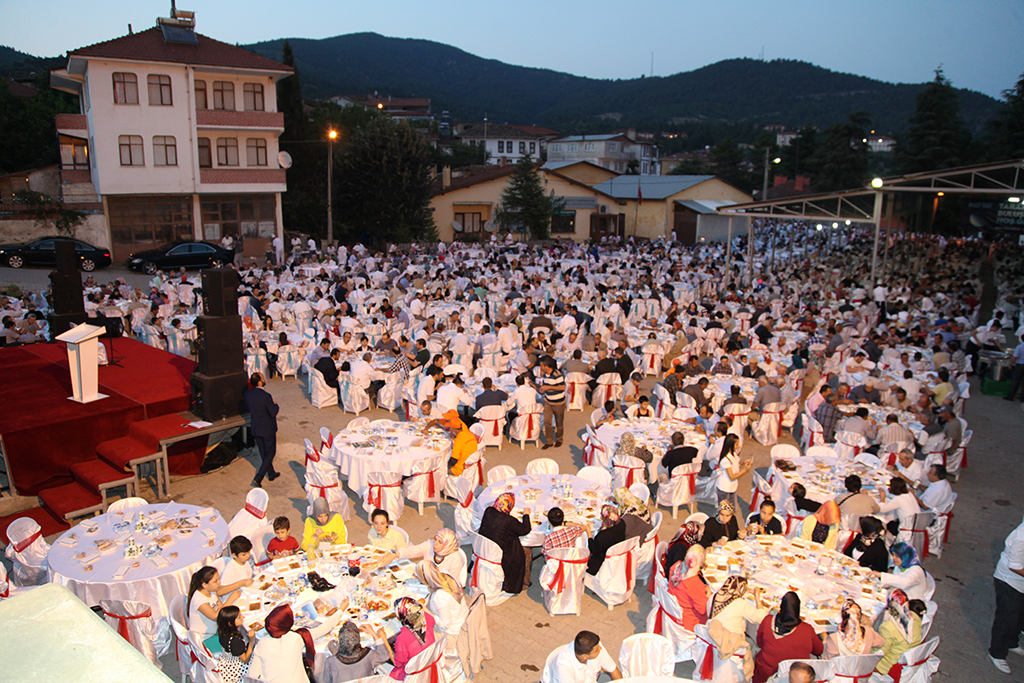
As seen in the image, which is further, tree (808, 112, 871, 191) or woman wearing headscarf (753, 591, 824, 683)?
tree (808, 112, 871, 191)

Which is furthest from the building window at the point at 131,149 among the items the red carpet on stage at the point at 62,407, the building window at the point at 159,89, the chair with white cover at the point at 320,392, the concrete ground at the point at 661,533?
the chair with white cover at the point at 320,392

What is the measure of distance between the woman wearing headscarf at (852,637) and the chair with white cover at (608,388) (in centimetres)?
732

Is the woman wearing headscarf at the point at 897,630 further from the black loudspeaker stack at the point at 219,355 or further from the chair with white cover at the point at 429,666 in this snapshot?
the black loudspeaker stack at the point at 219,355

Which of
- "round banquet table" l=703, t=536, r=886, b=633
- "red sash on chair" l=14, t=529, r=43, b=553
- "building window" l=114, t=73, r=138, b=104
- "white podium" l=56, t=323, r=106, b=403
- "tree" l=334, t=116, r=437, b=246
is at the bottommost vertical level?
"round banquet table" l=703, t=536, r=886, b=633

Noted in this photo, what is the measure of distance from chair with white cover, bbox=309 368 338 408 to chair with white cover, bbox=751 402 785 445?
25.2 ft

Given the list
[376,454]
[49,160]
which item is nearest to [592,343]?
[376,454]

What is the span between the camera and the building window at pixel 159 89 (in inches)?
1210

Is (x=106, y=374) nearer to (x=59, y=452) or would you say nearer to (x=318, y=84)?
(x=59, y=452)

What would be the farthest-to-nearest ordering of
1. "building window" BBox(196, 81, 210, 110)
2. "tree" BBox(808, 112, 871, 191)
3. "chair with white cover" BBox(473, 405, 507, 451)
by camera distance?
"tree" BBox(808, 112, 871, 191), "building window" BBox(196, 81, 210, 110), "chair with white cover" BBox(473, 405, 507, 451)

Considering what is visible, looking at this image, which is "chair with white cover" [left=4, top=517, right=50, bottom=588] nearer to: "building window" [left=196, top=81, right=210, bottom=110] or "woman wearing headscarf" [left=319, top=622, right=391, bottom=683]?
"woman wearing headscarf" [left=319, top=622, right=391, bottom=683]

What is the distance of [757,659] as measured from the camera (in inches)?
216

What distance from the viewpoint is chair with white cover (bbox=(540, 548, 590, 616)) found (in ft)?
22.3

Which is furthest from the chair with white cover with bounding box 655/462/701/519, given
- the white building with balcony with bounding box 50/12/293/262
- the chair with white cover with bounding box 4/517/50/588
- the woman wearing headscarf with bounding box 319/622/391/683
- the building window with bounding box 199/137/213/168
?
the building window with bounding box 199/137/213/168

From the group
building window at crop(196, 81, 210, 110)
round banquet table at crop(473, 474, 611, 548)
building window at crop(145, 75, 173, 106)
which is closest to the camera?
round banquet table at crop(473, 474, 611, 548)
